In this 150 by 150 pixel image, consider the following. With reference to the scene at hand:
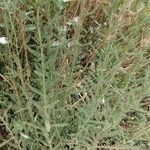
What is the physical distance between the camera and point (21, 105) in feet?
4.62

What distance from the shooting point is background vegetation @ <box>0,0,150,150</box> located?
1.24 m

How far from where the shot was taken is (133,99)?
123 centimetres

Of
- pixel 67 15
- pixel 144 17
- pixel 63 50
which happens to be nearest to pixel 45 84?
pixel 63 50

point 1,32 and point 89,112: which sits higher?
point 1,32

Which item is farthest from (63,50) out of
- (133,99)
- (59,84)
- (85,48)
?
(133,99)

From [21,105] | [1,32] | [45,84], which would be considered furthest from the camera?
[1,32]

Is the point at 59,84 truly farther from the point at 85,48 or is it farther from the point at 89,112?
the point at 85,48

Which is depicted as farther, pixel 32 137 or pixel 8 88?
pixel 8 88

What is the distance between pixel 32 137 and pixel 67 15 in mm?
536

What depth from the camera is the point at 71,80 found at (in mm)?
1371

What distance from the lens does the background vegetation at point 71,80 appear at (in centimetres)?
124

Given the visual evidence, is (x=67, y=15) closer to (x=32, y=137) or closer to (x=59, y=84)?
(x=59, y=84)

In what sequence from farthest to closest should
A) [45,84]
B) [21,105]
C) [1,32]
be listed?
[1,32] → [21,105] → [45,84]

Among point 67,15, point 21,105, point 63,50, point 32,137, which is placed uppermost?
point 67,15
